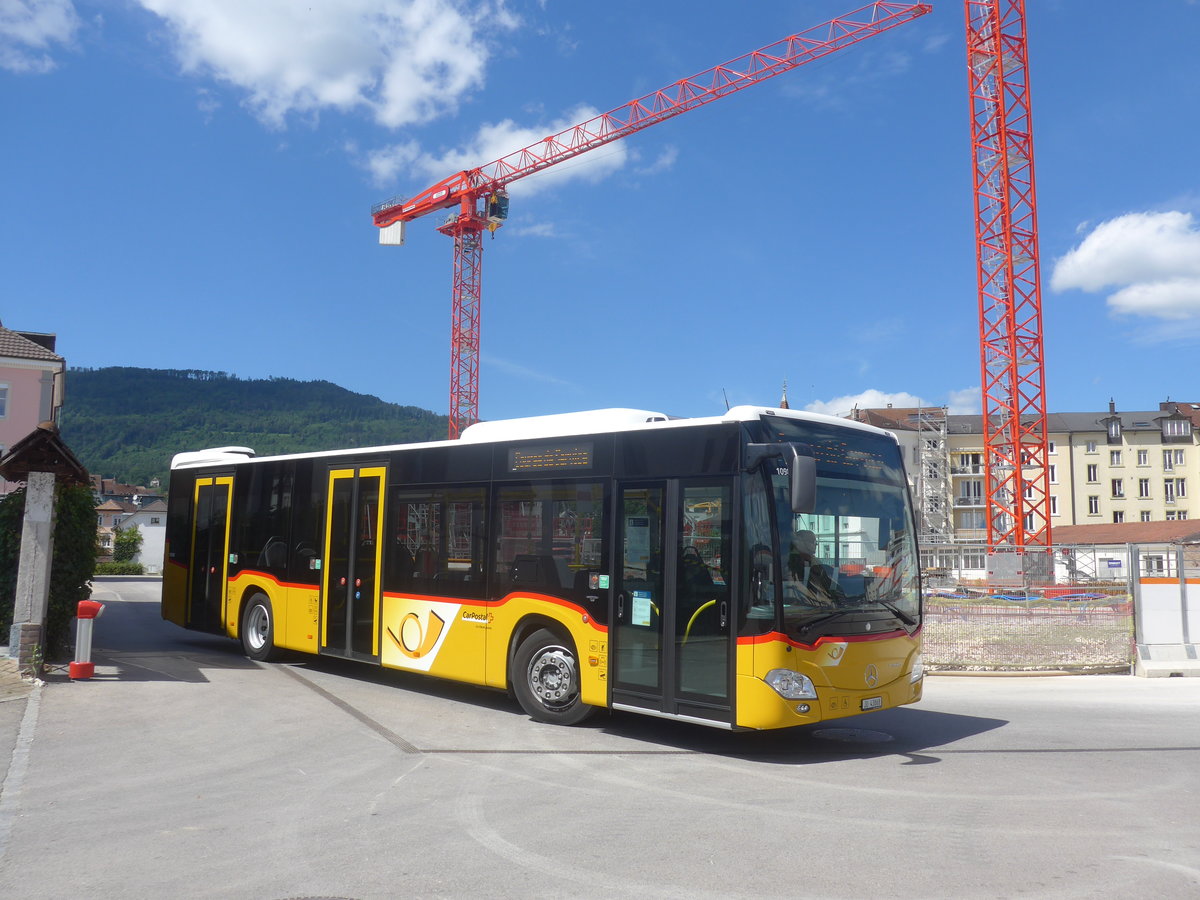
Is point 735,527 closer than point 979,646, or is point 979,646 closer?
point 735,527

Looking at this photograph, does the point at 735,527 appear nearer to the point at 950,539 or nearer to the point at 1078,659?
the point at 1078,659

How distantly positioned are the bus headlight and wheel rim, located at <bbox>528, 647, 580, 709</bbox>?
231cm

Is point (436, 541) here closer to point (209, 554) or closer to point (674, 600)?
point (674, 600)

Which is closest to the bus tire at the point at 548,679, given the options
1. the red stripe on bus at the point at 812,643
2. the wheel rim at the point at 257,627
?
the red stripe on bus at the point at 812,643

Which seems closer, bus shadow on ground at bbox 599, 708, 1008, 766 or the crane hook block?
bus shadow on ground at bbox 599, 708, 1008, 766

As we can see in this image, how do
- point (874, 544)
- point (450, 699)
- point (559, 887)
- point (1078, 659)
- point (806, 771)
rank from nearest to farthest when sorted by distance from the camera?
1. point (559, 887)
2. point (806, 771)
3. point (874, 544)
4. point (450, 699)
5. point (1078, 659)

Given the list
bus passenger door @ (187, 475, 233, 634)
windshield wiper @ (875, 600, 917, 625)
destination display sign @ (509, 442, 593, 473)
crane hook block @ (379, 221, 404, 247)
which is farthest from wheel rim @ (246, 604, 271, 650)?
crane hook block @ (379, 221, 404, 247)

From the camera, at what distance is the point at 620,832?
6.20 meters

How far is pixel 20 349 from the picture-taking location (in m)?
47.6

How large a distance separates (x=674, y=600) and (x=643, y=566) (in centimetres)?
49

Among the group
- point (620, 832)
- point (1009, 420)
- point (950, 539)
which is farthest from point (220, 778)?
point (950, 539)

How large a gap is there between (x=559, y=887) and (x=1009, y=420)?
50.5 m

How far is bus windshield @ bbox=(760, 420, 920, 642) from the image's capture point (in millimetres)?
8312

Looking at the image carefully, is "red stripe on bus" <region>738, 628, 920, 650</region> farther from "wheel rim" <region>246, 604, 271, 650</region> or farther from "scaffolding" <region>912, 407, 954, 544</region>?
"scaffolding" <region>912, 407, 954, 544</region>
